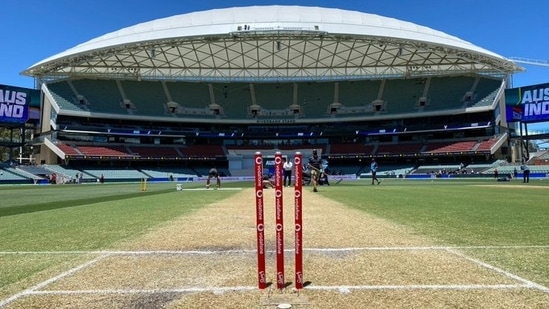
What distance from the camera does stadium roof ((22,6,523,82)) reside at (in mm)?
54531

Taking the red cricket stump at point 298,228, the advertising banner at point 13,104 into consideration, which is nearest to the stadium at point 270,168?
the red cricket stump at point 298,228

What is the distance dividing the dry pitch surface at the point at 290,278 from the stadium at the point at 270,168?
1.4 inches

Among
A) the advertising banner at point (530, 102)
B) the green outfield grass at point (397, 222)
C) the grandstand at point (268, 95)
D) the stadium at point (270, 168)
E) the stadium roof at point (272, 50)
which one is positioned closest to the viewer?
the stadium at point (270, 168)

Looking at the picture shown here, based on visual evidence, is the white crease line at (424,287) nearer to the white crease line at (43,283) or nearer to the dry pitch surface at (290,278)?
the dry pitch surface at (290,278)

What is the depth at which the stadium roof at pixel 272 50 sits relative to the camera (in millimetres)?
54531

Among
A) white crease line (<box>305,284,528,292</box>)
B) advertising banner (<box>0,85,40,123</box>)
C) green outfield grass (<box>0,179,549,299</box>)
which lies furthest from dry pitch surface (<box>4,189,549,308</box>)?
advertising banner (<box>0,85,40,123</box>)

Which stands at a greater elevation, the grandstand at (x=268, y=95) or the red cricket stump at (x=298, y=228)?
the grandstand at (x=268, y=95)

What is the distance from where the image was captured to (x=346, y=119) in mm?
78375

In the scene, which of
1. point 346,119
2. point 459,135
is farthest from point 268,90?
point 459,135

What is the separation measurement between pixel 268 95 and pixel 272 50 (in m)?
19.4

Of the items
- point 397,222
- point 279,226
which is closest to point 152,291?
point 279,226

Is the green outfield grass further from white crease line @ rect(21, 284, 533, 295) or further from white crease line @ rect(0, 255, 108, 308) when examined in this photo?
white crease line @ rect(21, 284, 533, 295)

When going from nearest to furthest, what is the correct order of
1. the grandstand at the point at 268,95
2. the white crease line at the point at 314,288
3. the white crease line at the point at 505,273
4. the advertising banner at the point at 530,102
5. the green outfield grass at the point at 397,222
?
1. the white crease line at the point at 505,273
2. the white crease line at the point at 314,288
3. the green outfield grass at the point at 397,222
4. the grandstand at the point at 268,95
5. the advertising banner at the point at 530,102

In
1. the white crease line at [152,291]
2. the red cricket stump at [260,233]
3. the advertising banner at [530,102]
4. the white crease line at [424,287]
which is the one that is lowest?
the white crease line at [152,291]
